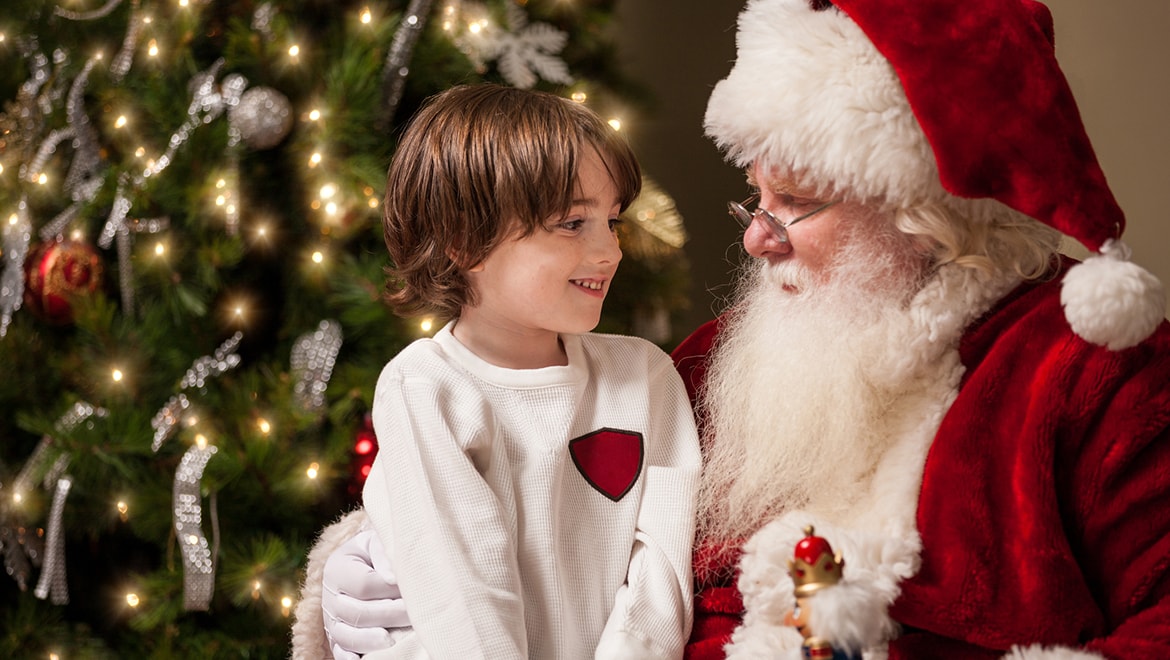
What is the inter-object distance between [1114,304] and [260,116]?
1.71m

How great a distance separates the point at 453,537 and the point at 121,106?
1606 mm

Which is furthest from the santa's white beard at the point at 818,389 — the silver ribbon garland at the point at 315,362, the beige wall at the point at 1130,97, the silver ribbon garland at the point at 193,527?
the silver ribbon garland at the point at 193,527

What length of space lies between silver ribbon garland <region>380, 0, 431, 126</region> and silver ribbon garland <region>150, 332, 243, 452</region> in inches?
24.4

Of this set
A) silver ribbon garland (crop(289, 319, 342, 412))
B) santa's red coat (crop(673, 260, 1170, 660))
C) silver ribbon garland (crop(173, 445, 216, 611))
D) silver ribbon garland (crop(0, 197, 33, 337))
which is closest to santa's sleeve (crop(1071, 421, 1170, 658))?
santa's red coat (crop(673, 260, 1170, 660))

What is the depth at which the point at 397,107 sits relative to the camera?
238cm

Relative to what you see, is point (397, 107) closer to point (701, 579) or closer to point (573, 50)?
point (573, 50)

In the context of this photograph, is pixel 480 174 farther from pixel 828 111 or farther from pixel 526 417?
pixel 828 111

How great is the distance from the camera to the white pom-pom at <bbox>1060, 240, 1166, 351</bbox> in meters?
1.08

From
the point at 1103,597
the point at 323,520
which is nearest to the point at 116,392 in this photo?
the point at 323,520

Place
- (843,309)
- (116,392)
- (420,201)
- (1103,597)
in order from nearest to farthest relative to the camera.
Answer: (1103,597), (843,309), (420,201), (116,392)

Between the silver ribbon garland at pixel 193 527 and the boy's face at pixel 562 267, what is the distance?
3.46ft

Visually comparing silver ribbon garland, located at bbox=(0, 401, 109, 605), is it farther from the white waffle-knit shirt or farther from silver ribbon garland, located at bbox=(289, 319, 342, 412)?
the white waffle-knit shirt

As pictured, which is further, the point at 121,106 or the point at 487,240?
the point at 121,106

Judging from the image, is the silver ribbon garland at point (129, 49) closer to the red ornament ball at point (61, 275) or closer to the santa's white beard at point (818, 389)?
the red ornament ball at point (61, 275)
